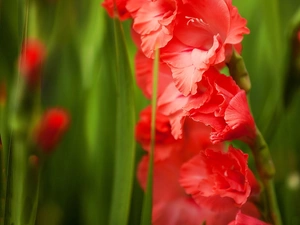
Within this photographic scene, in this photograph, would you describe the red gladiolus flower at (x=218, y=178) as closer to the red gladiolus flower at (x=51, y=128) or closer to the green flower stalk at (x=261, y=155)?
the green flower stalk at (x=261, y=155)

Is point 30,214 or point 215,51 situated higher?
point 215,51

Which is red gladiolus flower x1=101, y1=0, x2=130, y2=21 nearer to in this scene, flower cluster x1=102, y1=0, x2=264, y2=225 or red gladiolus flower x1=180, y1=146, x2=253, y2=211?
flower cluster x1=102, y1=0, x2=264, y2=225

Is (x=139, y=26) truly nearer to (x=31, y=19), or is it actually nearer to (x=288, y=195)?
(x=31, y=19)

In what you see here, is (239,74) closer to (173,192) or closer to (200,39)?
(200,39)

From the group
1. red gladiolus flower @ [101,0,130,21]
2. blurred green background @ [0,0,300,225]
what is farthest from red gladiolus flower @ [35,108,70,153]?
red gladiolus flower @ [101,0,130,21]

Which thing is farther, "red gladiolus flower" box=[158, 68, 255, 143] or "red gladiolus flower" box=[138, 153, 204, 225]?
"red gladiolus flower" box=[138, 153, 204, 225]

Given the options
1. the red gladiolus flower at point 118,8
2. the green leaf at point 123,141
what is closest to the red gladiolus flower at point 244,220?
the green leaf at point 123,141

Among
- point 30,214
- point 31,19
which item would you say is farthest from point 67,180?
point 31,19

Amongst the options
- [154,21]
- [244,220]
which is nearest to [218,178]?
[244,220]
